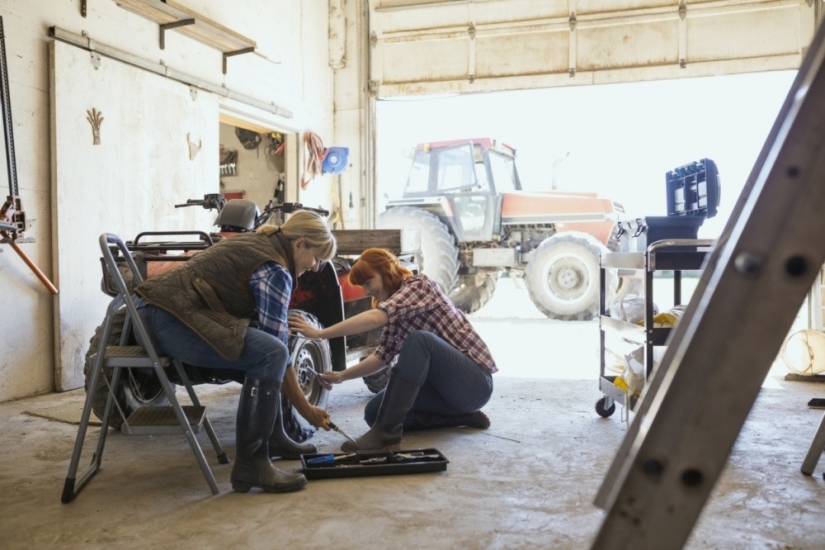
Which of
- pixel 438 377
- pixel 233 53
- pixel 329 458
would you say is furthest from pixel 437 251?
pixel 329 458

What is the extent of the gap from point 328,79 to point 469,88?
63.0 inches

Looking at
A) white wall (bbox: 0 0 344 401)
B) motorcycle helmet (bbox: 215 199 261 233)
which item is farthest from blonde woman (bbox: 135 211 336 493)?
white wall (bbox: 0 0 344 401)

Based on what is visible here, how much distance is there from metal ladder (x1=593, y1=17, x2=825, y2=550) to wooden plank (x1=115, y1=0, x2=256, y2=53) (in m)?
5.37

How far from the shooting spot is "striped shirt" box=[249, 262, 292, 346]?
8.67ft

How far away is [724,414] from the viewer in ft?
2.41

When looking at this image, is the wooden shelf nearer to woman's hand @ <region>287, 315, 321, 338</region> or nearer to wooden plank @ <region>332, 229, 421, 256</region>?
wooden plank @ <region>332, 229, 421, 256</region>

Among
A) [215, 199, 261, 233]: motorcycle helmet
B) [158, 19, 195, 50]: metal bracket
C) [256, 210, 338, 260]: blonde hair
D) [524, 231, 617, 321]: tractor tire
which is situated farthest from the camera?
[524, 231, 617, 321]: tractor tire

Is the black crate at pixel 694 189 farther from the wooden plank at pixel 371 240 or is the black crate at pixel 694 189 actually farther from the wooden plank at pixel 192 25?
the wooden plank at pixel 192 25

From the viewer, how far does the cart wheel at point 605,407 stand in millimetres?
3846

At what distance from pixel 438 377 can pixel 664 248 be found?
113cm

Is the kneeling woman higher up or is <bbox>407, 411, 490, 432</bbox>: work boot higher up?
the kneeling woman

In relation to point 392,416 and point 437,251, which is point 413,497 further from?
point 437,251

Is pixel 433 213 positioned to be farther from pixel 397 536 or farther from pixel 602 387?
pixel 397 536

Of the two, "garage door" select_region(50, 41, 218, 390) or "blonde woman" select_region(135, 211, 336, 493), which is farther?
"garage door" select_region(50, 41, 218, 390)
